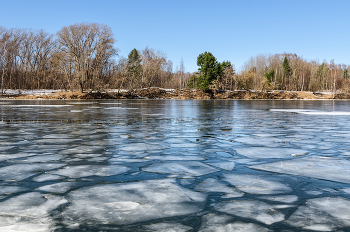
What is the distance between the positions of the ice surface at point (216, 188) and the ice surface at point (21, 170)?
1.55 meters

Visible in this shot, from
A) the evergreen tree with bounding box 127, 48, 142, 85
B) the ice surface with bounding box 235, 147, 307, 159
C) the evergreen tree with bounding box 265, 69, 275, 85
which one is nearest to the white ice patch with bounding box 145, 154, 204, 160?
the ice surface with bounding box 235, 147, 307, 159

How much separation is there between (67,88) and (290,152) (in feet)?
144

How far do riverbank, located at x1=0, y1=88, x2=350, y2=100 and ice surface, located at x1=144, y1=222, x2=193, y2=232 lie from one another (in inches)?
1445

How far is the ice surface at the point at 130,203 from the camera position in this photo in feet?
5.68

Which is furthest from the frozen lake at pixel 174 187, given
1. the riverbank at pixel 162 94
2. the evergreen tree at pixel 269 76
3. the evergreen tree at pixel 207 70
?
the evergreen tree at pixel 269 76

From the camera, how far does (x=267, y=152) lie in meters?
3.83

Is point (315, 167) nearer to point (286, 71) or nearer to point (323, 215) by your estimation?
point (323, 215)

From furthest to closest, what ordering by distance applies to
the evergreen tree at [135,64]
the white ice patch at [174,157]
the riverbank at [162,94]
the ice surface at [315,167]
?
the evergreen tree at [135,64] < the riverbank at [162,94] < the white ice patch at [174,157] < the ice surface at [315,167]

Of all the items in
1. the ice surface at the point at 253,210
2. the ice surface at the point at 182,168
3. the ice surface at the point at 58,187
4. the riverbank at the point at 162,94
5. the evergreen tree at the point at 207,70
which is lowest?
Result: the ice surface at the point at 182,168

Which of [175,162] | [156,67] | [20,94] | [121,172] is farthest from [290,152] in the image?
[156,67]

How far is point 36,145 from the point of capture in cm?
428

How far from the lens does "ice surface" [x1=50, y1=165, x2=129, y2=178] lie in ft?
8.91

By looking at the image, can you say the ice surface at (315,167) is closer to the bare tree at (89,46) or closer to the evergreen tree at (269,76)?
the bare tree at (89,46)

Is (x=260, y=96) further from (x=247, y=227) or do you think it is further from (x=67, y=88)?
(x=247, y=227)
